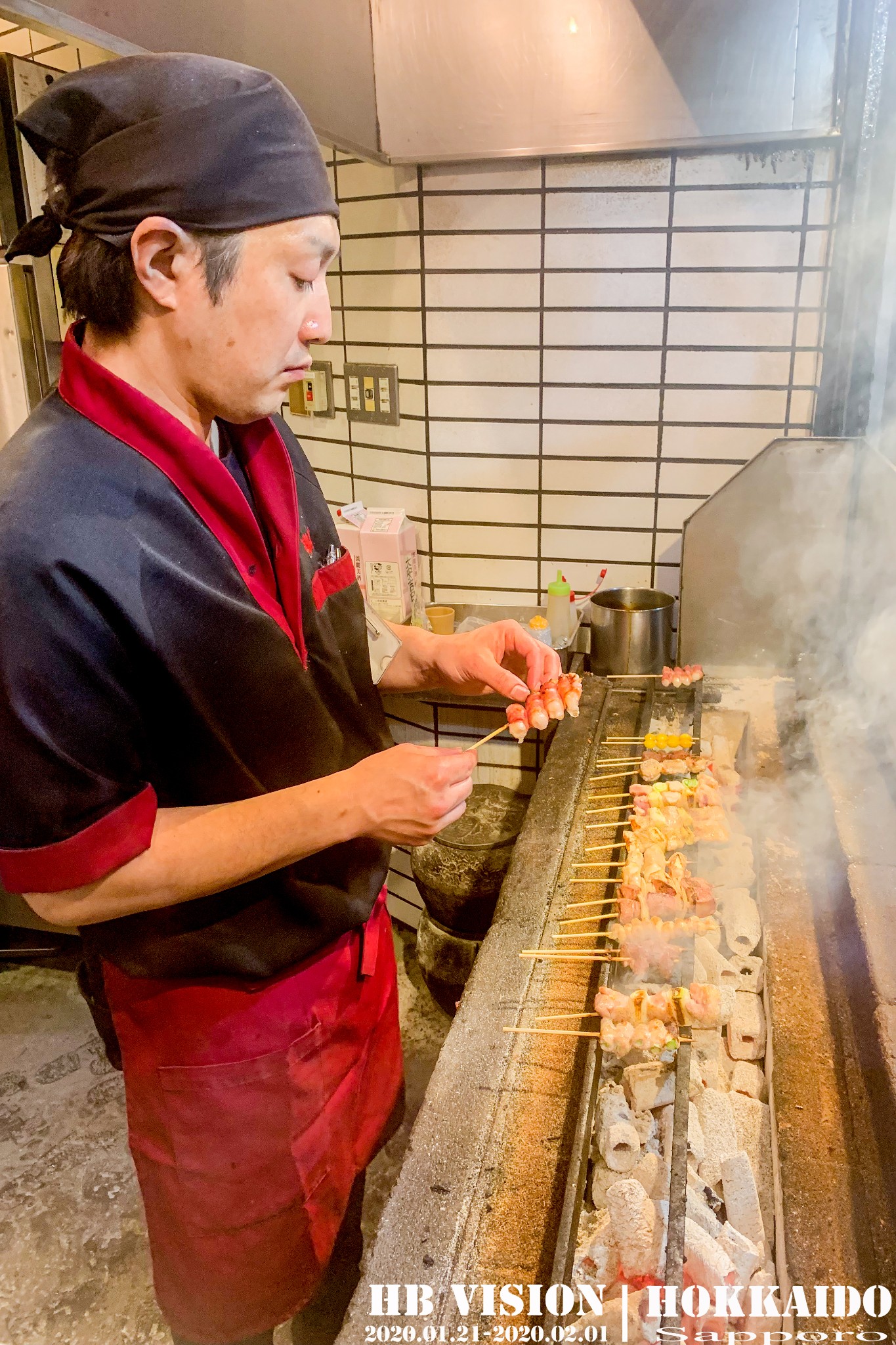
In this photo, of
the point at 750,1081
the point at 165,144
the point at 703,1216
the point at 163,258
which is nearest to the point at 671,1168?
the point at 703,1216

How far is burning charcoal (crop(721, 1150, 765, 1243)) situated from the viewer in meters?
1.94

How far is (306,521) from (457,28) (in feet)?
9.19

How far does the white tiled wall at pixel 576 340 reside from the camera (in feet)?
12.6

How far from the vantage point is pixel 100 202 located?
5.03 ft

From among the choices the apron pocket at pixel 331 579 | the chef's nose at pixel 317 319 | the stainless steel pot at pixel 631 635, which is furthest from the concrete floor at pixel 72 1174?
the chef's nose at pixel 317 319

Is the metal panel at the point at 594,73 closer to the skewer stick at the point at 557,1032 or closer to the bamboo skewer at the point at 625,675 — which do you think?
the bamboo skewer at the point at 625,675

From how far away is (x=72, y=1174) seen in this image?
366cm

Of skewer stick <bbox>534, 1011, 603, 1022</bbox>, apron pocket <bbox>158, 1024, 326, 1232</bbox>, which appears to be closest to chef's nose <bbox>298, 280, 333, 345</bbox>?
apron pocket <bbox>158, 1024, 326, 1232</bbox>

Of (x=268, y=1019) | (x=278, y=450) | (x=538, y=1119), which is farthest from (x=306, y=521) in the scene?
(x=538, y=1119)

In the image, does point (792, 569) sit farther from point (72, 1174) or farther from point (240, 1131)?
point (72, 1174)

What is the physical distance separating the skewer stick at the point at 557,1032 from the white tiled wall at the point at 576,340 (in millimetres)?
2707

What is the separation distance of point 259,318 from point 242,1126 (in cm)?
175

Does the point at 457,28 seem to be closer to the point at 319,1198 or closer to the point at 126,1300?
the point at 319,1198

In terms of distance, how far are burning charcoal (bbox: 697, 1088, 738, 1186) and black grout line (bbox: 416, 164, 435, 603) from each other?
124 inches
